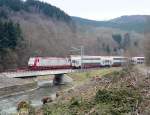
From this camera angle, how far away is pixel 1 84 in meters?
57.9

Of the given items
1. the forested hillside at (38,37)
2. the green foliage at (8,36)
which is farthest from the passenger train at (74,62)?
the green foliage at (8,36)

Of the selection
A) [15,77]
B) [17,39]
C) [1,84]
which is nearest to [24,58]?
[17,39]

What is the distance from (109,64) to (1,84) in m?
50.6

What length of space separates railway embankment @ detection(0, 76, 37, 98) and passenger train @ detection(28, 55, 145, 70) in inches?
481

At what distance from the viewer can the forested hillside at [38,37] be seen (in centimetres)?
8144

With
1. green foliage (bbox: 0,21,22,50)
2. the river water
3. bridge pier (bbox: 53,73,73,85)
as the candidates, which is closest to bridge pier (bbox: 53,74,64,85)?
bridge pier (bbox: 53,73,73,85)

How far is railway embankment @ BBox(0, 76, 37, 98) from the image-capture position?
181 ft

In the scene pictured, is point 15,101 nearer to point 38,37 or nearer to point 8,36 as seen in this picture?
point 8,36

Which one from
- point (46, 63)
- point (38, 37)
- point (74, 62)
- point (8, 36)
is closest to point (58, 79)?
point (46, 63)

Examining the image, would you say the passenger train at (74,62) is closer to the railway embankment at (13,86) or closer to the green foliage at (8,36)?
the green foliage at (8,36)

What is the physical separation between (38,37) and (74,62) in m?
34.1

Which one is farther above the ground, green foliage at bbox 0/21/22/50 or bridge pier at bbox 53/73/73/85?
green foliage at bbox 0/21/22/50

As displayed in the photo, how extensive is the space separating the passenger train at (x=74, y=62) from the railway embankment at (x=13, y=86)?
12.2m

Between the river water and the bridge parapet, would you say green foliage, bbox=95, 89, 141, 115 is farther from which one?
the bridge parapet
